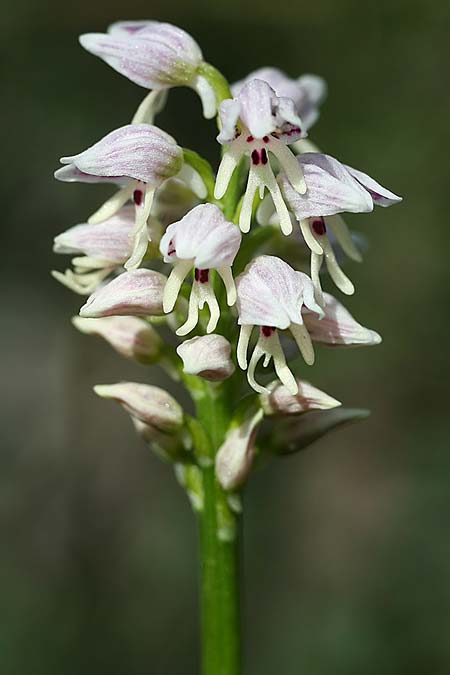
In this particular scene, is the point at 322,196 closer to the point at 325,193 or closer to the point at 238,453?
the point at 325,193

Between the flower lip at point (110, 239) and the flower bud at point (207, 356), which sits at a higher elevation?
the flower lip at point (110, 239)

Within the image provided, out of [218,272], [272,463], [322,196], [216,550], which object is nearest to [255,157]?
[322,196]

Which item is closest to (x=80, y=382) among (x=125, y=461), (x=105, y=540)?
(x=125, y=461)

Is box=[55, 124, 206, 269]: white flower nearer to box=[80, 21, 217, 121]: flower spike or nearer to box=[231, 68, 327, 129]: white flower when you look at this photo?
box=[80, 21, 217, 121]: flower spike

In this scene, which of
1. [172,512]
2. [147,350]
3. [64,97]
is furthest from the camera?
[64,97]

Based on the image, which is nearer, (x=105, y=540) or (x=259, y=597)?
(x=259, y=597)

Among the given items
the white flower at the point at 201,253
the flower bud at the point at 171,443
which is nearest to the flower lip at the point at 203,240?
the white flower at the point at 201,253

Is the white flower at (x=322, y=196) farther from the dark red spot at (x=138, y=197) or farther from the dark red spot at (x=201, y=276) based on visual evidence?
the dark red spot at (x=138, y=197)

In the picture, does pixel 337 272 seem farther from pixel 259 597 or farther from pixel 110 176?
pixel 259 597
